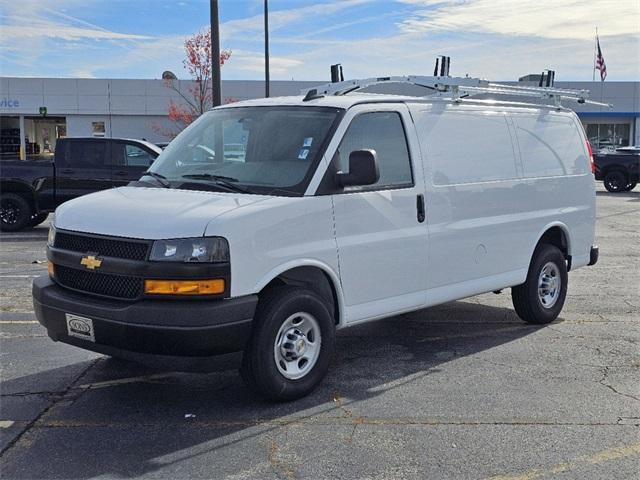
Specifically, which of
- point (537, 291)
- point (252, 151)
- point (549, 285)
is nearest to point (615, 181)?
point (549, 285)

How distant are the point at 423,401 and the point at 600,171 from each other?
24070 millimetres

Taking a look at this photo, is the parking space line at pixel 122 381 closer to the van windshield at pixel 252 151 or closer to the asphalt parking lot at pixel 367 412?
the asphalt parking lot at pixel 367 412

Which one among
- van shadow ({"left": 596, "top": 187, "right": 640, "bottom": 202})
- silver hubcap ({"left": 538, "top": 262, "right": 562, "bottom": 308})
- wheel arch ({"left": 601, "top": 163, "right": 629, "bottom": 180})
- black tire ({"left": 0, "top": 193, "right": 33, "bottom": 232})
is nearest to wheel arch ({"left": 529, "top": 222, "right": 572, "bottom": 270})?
silver hubcap ({"left": 538, "top": 262, "right": 562, "bottom": 308})

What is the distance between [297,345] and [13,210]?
37.4 feet

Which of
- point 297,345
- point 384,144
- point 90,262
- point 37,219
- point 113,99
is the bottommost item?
point 297,345

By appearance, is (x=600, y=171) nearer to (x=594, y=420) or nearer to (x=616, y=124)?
(x=594, y=420)

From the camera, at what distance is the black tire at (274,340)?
4.85 m

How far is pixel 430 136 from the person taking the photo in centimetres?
617

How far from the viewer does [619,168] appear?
2664 cm

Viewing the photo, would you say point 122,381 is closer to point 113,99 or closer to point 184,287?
point 184,287

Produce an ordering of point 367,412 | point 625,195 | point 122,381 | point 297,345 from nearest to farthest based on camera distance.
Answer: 1. point 367,412
2. point 297,345
3. point 122,381
4. point 625,195

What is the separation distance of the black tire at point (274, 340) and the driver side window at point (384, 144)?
3.16 feet

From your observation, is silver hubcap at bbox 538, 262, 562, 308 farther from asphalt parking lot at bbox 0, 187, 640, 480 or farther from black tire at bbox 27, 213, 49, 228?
black tire at bbox 27, 213, 49, 228

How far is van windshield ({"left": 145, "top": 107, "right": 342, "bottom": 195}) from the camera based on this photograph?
5324 mm
